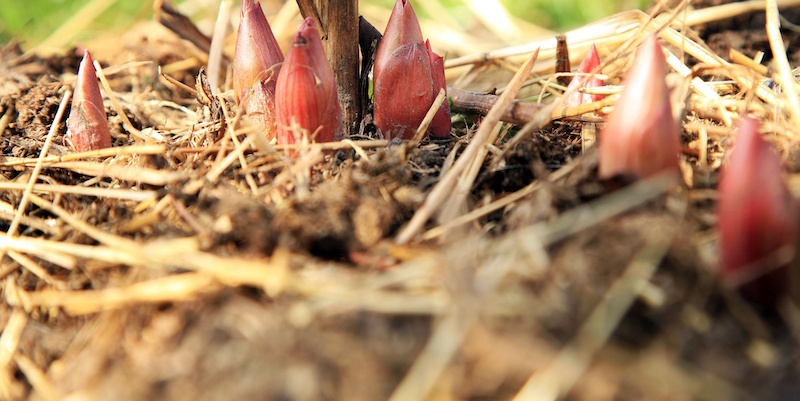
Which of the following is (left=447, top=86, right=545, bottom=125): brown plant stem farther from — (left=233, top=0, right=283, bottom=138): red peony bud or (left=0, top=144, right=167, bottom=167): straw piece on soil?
(left=0, top=144, right=167, bottom=167): straw piece on soil

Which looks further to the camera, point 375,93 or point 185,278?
point 375,93

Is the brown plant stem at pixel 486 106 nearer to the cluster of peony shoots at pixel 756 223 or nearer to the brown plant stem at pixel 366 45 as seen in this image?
the brown plant stem at pixel 366 45

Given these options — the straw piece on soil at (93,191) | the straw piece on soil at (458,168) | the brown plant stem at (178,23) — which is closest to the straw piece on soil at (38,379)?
the straw piece on soil at (93,191)

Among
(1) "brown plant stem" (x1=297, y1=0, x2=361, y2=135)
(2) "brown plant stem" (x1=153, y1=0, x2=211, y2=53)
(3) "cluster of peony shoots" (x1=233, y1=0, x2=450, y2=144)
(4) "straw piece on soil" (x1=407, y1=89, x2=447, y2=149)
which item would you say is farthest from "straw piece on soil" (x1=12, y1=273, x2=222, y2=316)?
(2) "brown plant stem" (x1=153, y1=0, x2=211, y2=53)

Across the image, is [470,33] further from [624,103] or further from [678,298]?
[678,298]

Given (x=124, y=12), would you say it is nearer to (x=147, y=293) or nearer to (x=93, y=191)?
(x=93, y=191)

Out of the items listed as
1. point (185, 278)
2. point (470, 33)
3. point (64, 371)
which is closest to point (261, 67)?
point (185, 278)
